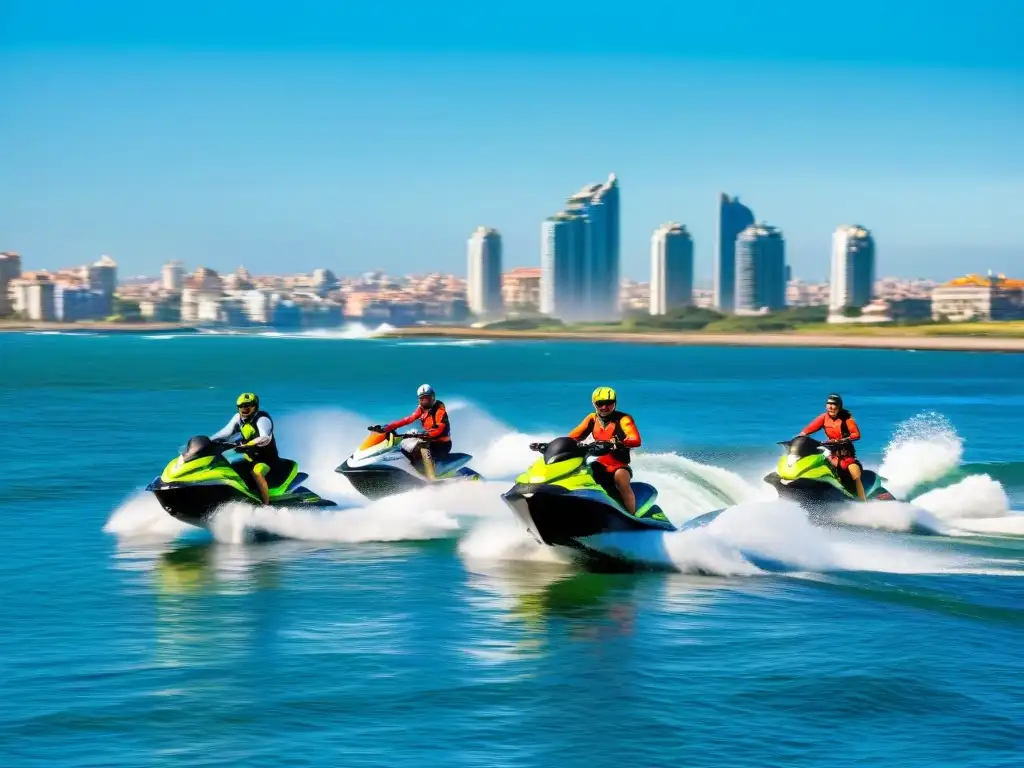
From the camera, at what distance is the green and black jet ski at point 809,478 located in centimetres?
2212

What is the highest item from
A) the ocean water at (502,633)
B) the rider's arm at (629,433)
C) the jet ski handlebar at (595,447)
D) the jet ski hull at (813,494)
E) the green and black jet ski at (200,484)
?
the rider's arm at (629,433)

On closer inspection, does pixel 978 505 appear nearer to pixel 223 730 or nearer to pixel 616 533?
pixel 616 533

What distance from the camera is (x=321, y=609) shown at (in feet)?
54.9

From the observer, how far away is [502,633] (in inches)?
610

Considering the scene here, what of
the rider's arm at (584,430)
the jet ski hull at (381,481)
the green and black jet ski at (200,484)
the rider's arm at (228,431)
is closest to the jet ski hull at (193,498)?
the green and black jet ski at (200,484)

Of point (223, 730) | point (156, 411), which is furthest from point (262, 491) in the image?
point (156, 411)

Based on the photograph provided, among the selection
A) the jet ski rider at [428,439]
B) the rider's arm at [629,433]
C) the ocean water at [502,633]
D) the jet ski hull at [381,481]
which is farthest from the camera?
the jet ski rider at [428,439]

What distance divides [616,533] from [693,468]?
34.4 ft

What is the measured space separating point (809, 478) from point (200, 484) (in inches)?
336

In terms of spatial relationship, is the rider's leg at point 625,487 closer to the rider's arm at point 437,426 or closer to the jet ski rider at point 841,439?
the jet ski rider at point 841,439

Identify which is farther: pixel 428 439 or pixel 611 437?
pixel 428 439

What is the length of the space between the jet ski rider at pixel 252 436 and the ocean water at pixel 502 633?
63 cm

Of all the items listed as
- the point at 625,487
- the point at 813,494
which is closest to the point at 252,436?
the point at 625,487

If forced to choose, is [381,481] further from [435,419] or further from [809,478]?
[809,478]
